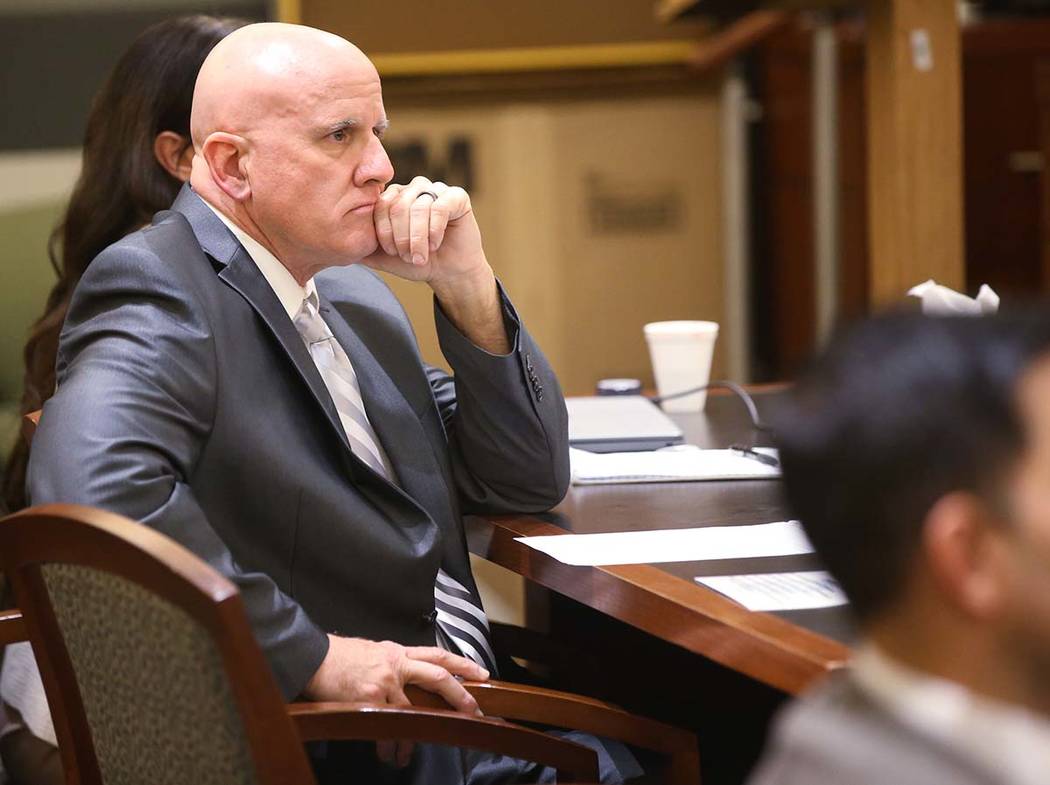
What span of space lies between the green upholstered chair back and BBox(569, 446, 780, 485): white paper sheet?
2.66 ft

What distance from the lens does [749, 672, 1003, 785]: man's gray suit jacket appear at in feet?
2.36

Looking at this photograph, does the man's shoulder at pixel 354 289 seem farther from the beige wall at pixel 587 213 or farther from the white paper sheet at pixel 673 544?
the beige wall at pixel 587 213

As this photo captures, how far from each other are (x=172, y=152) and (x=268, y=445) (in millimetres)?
863

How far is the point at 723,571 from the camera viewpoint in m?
1.39

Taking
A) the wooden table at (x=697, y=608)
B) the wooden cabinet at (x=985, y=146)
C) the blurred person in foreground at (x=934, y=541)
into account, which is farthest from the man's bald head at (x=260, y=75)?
the wooden cabinet at (x=985, y=146)

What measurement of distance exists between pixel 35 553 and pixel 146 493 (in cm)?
17

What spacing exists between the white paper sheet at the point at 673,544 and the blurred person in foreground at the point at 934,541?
26.2 inches

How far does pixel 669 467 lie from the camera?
6.22 feet

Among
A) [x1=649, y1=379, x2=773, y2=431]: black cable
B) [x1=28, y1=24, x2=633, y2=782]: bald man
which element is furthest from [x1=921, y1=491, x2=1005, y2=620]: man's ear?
[x1=649, y1=379, x2=773, y2=431]: black cable

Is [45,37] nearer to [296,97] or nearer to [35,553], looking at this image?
[296,97]

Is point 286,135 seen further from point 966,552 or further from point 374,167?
point 966,552

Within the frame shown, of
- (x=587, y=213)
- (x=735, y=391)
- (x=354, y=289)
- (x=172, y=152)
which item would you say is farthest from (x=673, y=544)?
(x=587, y=213)

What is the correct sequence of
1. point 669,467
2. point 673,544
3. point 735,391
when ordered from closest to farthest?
point 673,544
point 669,467
point 735,391

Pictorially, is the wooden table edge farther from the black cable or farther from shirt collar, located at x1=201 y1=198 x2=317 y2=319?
the black cable
